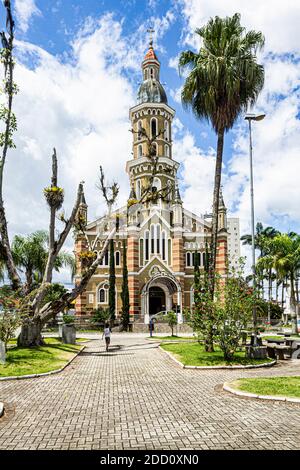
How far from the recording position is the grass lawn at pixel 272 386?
31.1ft

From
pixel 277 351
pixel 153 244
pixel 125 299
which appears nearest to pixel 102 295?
pixel 125 299

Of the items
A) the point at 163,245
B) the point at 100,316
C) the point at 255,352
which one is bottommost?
the point at 100,316

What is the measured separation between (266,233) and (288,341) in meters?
48.4

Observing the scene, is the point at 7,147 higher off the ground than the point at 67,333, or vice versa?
the point at 7,147

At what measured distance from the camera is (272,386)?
10141 millimetres

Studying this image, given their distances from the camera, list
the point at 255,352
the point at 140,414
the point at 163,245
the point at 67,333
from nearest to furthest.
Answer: the point at 140,414 < the point at 255,352 < the point at 67,333 < the point at 163,245

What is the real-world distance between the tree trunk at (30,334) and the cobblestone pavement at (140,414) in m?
5.66

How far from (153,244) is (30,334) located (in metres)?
28.4

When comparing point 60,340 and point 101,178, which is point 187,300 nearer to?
point 60,340

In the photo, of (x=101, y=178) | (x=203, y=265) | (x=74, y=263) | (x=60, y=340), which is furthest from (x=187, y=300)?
(x=101, y=178)

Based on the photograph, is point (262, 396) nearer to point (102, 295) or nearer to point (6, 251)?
point (6, 251)

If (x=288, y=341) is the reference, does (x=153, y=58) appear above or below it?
above

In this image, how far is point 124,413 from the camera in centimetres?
810

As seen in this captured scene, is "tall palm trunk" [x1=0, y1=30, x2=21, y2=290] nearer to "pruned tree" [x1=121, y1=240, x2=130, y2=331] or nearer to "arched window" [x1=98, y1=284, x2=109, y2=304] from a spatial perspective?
"pruned tree" [x1=121, y1=240, x2=130, y2=331]
